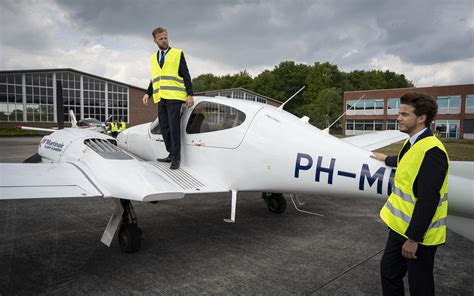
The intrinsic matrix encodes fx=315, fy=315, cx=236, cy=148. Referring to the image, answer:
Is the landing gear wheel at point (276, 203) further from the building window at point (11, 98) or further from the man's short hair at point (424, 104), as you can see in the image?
the building window at point (11, 98)

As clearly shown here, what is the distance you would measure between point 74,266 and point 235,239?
224 centimetres

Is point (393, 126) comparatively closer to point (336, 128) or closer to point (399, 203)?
point (336, 128)

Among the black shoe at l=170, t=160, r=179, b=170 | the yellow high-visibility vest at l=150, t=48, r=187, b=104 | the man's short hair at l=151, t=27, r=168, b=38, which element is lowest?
the black shoe at l=170, t=160, r=179, b=170

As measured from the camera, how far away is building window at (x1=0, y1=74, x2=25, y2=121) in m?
39.6

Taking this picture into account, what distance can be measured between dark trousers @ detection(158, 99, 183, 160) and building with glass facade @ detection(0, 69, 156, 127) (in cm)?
3729

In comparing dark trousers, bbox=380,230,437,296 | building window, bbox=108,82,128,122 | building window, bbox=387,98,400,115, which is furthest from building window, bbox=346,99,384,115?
dark trousers, bbox=380,230,437,296

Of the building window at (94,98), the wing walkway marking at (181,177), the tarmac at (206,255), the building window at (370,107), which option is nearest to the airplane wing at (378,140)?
the tarmac at (206,255)

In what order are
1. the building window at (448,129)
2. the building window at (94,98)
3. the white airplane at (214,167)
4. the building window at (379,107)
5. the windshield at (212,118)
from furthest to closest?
the building window at (379,107) < the building window at (94,98) < the building window at (448,129) < the windshield at (212,118) < the white airplane at (214,167)

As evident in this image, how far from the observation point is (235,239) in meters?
4.92

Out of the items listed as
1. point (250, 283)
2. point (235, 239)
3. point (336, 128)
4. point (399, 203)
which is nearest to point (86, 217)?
point (235, 239)

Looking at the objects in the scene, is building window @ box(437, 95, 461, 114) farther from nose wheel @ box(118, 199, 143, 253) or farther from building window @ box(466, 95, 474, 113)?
nose wheel @ box(118, 199, 143, 253)

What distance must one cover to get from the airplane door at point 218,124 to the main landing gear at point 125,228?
56.0 inches

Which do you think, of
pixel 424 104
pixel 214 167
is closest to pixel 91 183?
pixel 214 167

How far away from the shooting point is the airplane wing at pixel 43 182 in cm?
342
